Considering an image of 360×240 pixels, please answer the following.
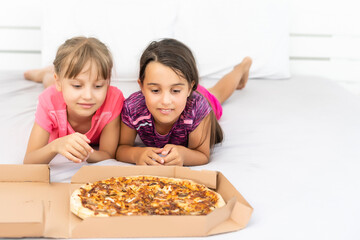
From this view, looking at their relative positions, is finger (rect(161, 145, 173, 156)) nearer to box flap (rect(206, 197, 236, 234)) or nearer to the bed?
the bed

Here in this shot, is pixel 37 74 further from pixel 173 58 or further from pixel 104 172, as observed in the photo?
pixel 104 172

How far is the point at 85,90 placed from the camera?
1473mm

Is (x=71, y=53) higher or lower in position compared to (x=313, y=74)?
higher

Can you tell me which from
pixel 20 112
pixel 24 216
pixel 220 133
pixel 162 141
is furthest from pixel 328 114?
pixel 24 216

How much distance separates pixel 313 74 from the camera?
3.10 metres

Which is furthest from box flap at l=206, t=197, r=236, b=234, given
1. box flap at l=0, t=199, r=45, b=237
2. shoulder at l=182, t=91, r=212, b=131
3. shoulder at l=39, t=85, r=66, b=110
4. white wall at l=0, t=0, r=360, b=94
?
white wall at l=0, t=0, r=360, b=94

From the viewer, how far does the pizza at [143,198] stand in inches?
44.8

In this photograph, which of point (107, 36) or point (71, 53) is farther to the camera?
point (107, 36)

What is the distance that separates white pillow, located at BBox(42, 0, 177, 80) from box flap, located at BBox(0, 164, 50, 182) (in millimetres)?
1184

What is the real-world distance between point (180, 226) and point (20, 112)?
3.78 feet

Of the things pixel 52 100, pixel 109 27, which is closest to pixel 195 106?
pixel 52 100

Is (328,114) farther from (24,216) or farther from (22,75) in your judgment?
(22,75)

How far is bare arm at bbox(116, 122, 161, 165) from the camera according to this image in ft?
4.97

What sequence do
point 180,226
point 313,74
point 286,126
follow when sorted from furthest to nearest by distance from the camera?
point 313,74, point 286,126, point 180,226
